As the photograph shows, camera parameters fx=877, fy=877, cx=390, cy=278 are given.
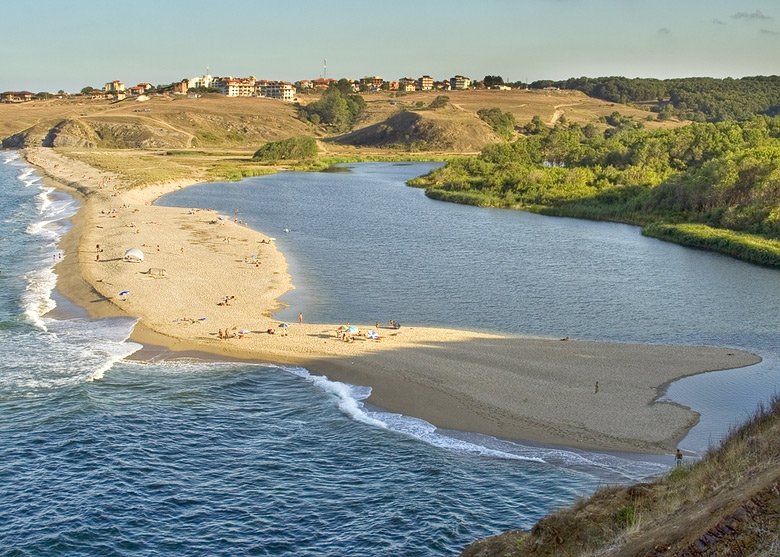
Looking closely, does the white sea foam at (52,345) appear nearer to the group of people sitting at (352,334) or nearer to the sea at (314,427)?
the sea at (314,427)

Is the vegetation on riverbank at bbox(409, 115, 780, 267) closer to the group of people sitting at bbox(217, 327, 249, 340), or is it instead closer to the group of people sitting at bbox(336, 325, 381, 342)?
the group of people sitting at bbox(336, 325, 381, 342)

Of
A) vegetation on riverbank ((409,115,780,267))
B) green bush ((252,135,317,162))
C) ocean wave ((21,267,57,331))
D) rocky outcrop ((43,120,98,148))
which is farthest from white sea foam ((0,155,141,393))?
rocky outcrop ((43,120,98,148))

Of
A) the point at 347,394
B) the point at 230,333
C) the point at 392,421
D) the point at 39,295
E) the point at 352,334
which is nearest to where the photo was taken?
the point at 392,421

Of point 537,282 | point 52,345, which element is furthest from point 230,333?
point 537,282

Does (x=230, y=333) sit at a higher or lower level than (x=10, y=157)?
lower

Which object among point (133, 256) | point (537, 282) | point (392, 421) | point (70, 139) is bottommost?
point (392, 421)

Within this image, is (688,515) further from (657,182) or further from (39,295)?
(657,182)

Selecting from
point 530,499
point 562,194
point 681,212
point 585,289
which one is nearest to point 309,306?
point 585,289

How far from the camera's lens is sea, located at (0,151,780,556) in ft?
85.5

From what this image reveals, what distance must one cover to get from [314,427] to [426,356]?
931cm

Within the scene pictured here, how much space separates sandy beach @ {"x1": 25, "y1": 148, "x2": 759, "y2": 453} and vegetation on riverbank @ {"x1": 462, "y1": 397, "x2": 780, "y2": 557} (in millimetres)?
9601

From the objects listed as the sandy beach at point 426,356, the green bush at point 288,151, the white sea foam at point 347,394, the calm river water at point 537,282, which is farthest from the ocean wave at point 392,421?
the green bush at point 288,151

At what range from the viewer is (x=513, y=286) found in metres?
59.3

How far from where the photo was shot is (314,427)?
111 feet
